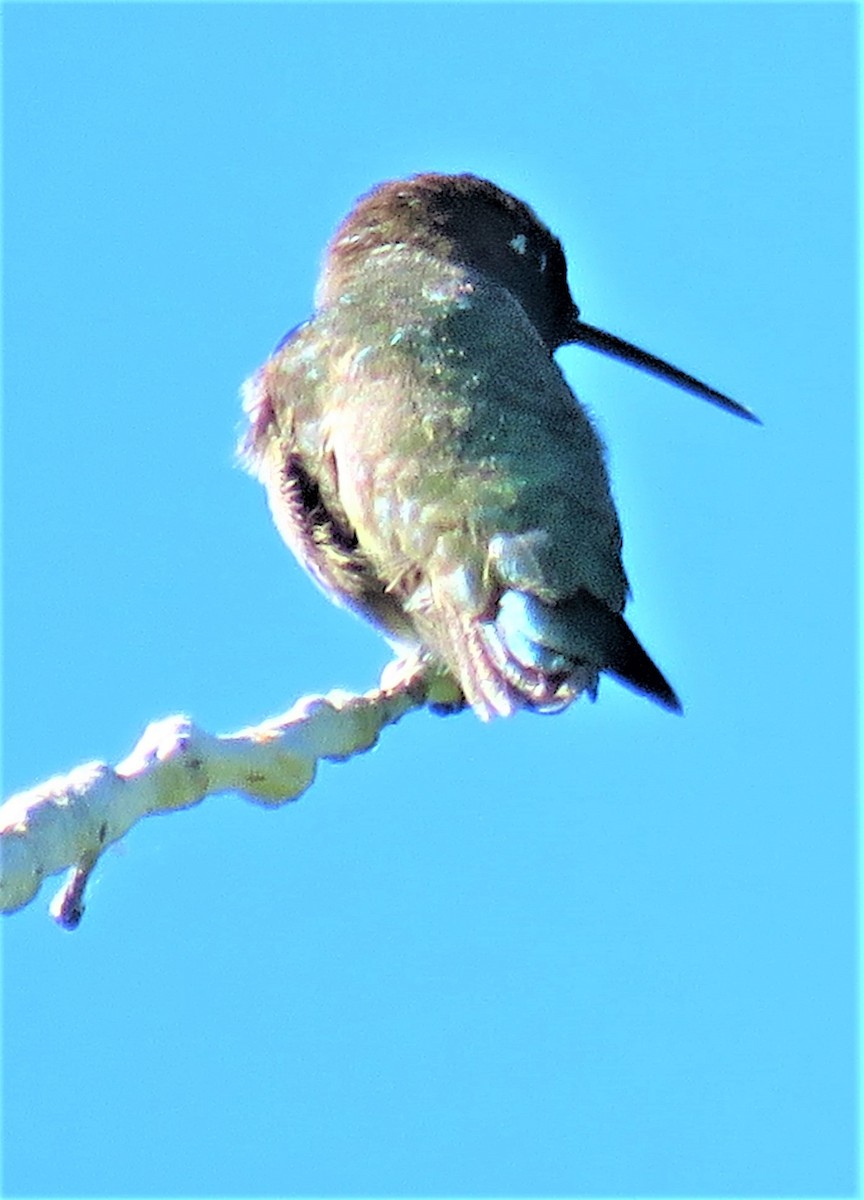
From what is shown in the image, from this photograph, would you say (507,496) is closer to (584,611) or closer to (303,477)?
(584,611)


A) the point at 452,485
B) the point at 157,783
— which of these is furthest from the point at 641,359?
the point at 157,783

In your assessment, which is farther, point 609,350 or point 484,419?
point 609,350

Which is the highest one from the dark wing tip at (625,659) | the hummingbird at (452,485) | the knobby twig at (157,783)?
the hummingbird at (452,485)

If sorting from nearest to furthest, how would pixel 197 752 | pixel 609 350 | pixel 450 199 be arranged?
pixel 197 752 < pixel 450 199 < pixel 609 350

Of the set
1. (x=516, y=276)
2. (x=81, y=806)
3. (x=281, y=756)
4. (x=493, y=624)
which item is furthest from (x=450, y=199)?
(x=81, y=806)

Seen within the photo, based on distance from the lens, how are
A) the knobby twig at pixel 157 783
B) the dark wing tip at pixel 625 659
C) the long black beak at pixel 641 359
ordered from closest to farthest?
the knobby twig at pixel 157 783 → the dark wing tip at pixel 625 659 → the long black beak at pixel 641 359

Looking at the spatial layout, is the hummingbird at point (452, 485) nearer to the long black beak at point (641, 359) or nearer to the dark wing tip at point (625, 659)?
the dark wing tip at point (625, 659)

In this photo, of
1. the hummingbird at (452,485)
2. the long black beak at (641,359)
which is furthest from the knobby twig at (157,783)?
the long black beak at (641,359)
